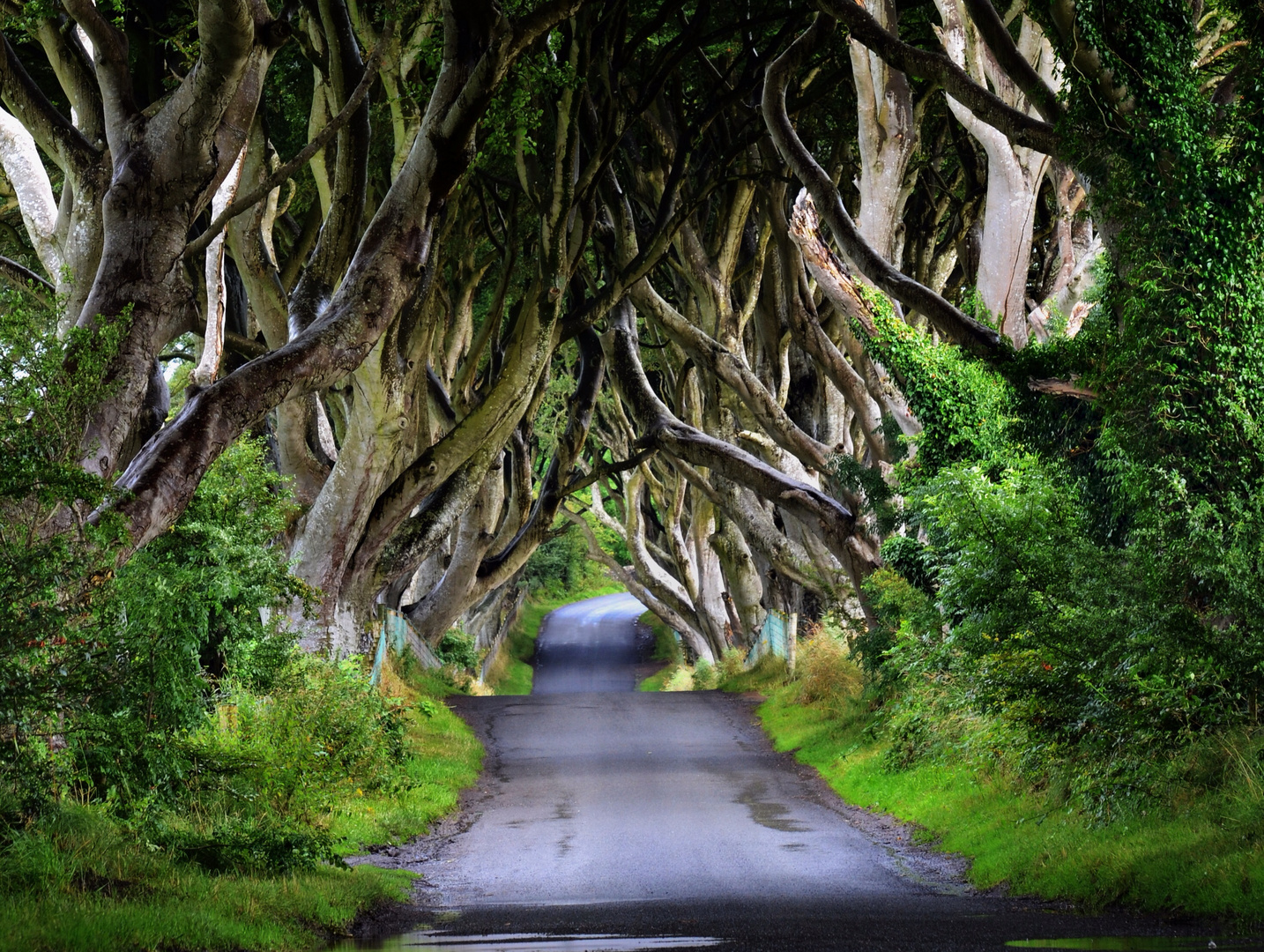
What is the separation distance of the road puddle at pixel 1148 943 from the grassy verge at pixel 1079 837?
0.44 meters

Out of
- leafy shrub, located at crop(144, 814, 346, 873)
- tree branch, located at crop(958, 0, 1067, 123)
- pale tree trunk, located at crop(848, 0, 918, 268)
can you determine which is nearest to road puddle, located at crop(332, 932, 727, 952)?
leafy shrub, located at crop(144, 814, 346, 873)

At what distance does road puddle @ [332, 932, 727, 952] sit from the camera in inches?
264

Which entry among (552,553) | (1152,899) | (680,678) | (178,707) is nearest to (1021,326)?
(1152,899)

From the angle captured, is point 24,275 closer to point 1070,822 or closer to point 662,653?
point 1070,822

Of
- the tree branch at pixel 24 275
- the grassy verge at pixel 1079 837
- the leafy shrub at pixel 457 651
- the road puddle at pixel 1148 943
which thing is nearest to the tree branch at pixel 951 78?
the grassy verge at pixel 1079 837

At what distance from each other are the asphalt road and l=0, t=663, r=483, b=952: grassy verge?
631mm

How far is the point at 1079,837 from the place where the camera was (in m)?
8.98

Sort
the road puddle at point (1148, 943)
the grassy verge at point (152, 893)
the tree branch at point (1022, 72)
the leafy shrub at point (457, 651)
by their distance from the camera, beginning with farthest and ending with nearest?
the leafy shrub at point (457, 651), the tree branch at point (1022, 72), the road puddle at point (1148, 943), the grassy verge at point (152, 893)

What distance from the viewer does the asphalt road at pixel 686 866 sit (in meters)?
7.21

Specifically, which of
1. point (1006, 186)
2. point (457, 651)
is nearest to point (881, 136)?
point (1006, 186)

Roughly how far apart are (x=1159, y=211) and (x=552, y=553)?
5271cm

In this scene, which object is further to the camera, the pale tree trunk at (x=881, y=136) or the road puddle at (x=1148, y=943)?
the pale tree trunk at (x=881, y=136)

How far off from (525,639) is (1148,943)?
153 feet

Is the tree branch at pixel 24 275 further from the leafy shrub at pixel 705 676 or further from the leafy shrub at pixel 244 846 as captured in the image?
the leafy shrub at pixel 705 676
